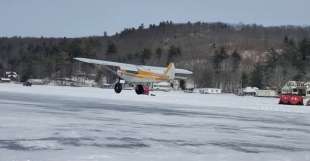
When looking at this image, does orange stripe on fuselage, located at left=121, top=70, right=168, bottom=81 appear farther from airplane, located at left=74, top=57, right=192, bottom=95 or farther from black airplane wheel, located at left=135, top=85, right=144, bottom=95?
black airplane wheel, located at left=135, top=85, right=144, bottom=95

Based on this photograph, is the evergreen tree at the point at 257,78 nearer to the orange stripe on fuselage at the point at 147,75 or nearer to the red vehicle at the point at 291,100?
the orange stripe on fuselage at the point at 147,75

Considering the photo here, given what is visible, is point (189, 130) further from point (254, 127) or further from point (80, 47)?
point (80, 47)

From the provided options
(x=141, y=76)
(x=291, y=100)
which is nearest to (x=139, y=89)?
(x=141, y=76)

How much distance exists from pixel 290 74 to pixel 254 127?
322 feet

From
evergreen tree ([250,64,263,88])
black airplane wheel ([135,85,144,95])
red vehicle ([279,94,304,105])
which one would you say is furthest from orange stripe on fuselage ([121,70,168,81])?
evergreen tree ([250,64,263,88])

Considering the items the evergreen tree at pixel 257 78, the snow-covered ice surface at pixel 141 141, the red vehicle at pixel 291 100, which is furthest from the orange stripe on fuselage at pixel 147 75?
the evergreen tree at pixel 257 78

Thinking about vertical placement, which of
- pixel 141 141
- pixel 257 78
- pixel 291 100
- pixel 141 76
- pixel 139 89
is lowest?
pixel 141 141

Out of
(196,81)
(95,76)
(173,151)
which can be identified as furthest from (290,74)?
(173,151)

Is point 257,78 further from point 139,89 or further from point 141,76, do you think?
point 141,76

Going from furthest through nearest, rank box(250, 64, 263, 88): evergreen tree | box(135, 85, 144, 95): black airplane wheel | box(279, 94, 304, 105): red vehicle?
box(250, 64, 263, 88): evergreen tree < box(135, 85, 144, 95): black airplane wheel < box(279, 94, 304, 105): red vehicle

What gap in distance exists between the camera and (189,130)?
1830 cm

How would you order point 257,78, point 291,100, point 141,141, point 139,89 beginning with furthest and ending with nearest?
1. point 257,78
2. point 139,89
3. point 291,100
4. point 141,141

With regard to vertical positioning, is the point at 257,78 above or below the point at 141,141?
above

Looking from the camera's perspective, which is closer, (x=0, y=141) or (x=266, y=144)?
(x=0, y=141)
